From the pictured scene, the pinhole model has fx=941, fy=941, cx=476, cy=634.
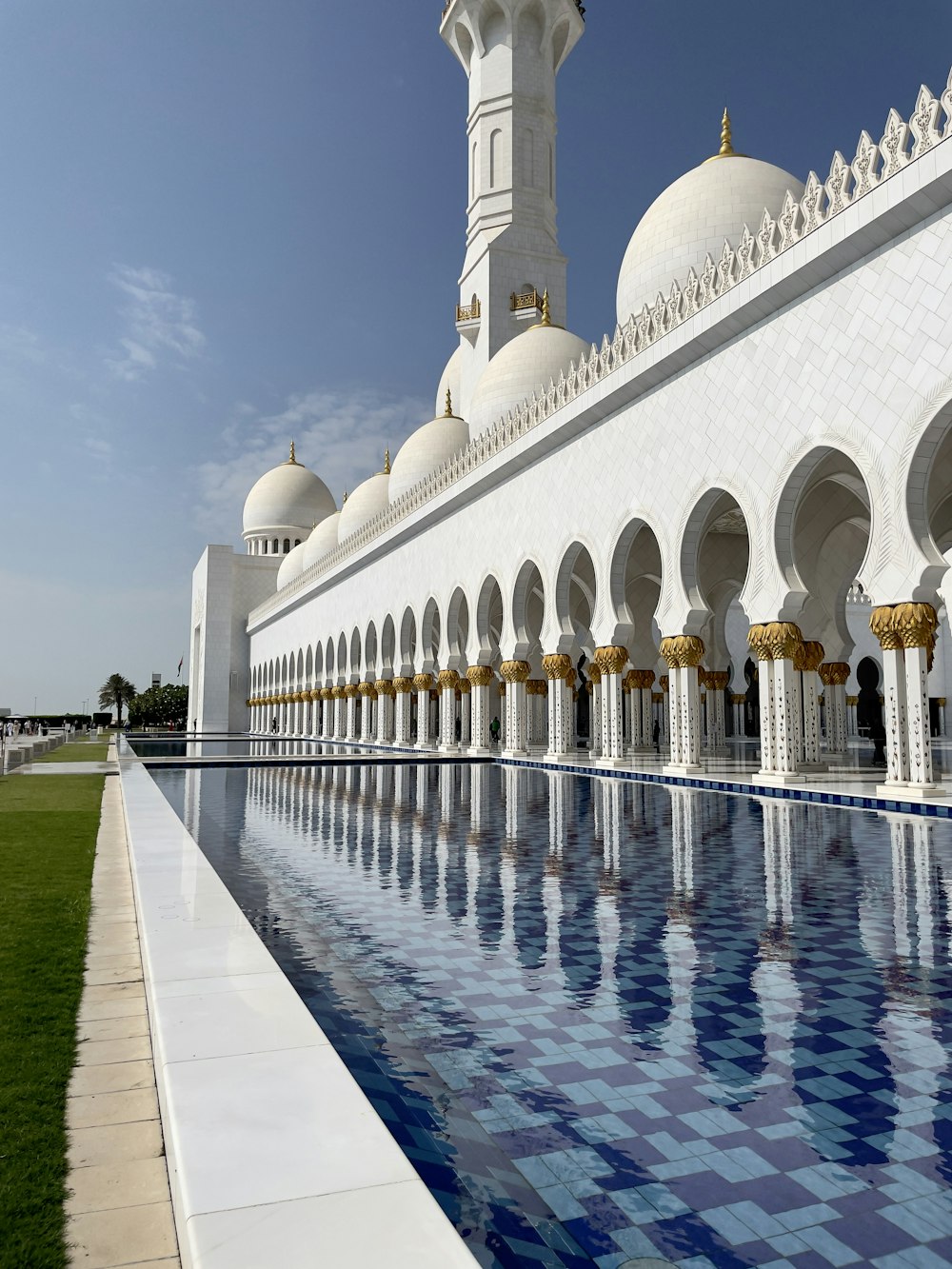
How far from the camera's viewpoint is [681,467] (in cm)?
1148

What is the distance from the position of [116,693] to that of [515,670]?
171 ft

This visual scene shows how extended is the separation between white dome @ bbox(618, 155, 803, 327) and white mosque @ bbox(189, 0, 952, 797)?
43 millimetres

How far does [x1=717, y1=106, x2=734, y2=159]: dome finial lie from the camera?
13820mm

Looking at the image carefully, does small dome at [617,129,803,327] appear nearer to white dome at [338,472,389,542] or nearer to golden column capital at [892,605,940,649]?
Result: golden column capital at [892,605,940,649]

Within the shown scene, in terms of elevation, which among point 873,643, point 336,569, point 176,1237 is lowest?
point 176,1237

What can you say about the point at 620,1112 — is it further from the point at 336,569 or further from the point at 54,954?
the point at 336,569

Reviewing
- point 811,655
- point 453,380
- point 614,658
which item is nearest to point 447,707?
point 614,658

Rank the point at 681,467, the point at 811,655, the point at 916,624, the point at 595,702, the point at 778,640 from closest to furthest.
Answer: the point at 916,624
the point at 778,640
the point at 681,467
the point at 811,655
the point at 595,702

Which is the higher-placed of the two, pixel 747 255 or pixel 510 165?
pixel 510 165

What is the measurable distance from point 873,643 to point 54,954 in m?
28.3

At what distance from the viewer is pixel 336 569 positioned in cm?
2691

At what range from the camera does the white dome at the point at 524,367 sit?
1822 centimetres

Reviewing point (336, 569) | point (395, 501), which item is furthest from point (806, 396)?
point (336, 569)

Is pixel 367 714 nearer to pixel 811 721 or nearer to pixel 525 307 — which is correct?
pixel 525 307
